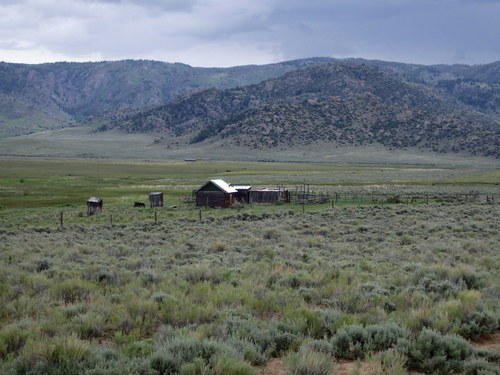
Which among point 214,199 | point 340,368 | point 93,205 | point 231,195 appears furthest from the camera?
point 231,195

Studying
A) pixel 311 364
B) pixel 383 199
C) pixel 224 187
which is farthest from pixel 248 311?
pixel 224 187

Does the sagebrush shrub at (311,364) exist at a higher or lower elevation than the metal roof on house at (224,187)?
higher

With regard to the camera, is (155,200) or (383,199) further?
(155,200)

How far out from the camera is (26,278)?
37.7ft

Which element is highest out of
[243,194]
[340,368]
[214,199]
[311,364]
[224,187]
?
[311,364]

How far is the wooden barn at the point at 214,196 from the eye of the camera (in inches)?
1928

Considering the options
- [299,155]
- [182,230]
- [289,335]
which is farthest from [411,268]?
[299,155]

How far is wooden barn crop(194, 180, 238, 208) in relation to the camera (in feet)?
161

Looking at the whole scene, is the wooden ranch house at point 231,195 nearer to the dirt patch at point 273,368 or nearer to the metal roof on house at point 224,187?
the metal roof on house at point 224,187

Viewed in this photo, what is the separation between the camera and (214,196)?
162 feet

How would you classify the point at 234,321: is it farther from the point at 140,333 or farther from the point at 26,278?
the point at 26,278

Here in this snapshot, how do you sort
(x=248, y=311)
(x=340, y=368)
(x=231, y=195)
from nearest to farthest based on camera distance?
(x=340, y=368), (x=248, y=311), (x=231, y=195)

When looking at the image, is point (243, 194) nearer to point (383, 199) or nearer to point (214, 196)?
point (214, 196)

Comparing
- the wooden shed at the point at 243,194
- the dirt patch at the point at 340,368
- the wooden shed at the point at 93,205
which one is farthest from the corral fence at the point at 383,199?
the dirt patch at the point at 340,368
